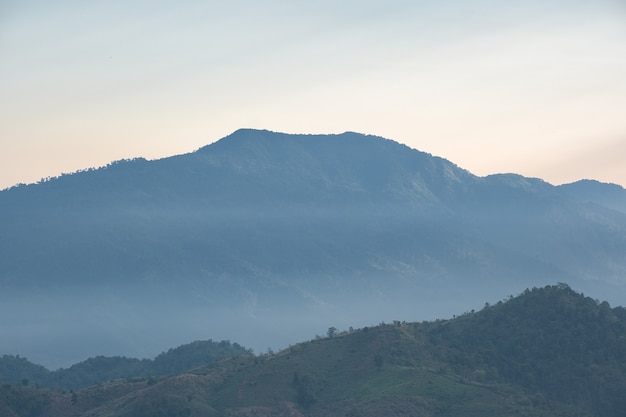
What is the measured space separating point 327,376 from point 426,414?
16.9 m

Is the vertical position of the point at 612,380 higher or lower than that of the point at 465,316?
lower

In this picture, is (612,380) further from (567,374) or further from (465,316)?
(465,316)

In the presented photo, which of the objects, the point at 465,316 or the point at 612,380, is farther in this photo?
the point at 465,316

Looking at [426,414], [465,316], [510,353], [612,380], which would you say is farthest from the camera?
[465,316]

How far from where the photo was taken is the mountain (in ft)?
407

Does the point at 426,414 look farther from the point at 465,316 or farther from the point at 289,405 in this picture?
the point at 465,316

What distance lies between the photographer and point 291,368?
13375 centimetres

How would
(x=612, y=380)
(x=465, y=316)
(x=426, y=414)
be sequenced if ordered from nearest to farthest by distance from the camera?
(x=426, y=414)
(x=612, y=380)
(x=465, y=316)

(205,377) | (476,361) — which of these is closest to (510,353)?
(476,361)

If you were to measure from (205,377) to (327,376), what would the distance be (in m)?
13.2

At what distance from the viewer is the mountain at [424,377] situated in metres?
124

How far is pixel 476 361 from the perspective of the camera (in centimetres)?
13500

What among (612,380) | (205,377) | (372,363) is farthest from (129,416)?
Result: (612,380)

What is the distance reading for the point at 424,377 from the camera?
127625mm
